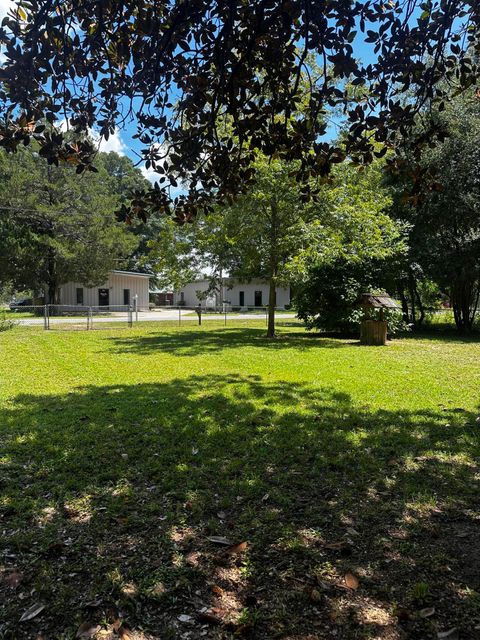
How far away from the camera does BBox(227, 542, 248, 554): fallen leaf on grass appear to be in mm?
2605

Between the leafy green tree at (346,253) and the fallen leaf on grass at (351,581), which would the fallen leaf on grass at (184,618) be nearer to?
the fallen leaf on grass at (351,581)

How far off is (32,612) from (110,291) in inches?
1514

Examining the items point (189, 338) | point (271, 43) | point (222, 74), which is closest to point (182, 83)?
point (222, 74)

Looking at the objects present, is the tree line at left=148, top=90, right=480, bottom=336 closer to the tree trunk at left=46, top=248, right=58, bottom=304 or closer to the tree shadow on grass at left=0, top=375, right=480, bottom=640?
the tree shadow on grass at left=0, top=375, right=480, bottom=640

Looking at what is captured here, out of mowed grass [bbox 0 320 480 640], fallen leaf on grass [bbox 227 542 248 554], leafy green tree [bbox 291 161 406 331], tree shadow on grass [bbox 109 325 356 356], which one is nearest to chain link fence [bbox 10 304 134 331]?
tree shadow on grass [bbox 109 325 356 356]

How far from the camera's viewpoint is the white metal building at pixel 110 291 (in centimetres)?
3750

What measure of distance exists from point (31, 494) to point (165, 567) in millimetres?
1402

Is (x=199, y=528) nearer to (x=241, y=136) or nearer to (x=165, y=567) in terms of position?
(x=165, y=567)

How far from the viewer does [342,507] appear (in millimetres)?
3133

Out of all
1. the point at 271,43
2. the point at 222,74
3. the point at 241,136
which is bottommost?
the point at 241,136

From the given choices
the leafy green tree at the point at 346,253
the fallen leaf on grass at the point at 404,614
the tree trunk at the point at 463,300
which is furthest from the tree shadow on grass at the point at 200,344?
the fallen leaf on grass at the point at 404,614

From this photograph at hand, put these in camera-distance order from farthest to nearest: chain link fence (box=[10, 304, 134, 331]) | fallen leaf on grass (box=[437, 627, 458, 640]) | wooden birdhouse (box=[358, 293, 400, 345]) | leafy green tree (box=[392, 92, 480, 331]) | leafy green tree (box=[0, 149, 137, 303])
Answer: leafy green tree (box=[0, 149, 137, 303]) < chain link fence (box=[10, 304, 134, 331]) < leafy green tree (box=[392, 92, 480, 331]) < wooden birdhouse (box=[358, 293, 400, 345]) < fallen leaf on grass (box=[437, 627, 458, 640])

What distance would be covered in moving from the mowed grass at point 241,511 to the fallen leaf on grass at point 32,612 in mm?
22

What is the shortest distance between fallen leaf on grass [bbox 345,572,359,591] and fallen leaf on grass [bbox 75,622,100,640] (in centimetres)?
121
